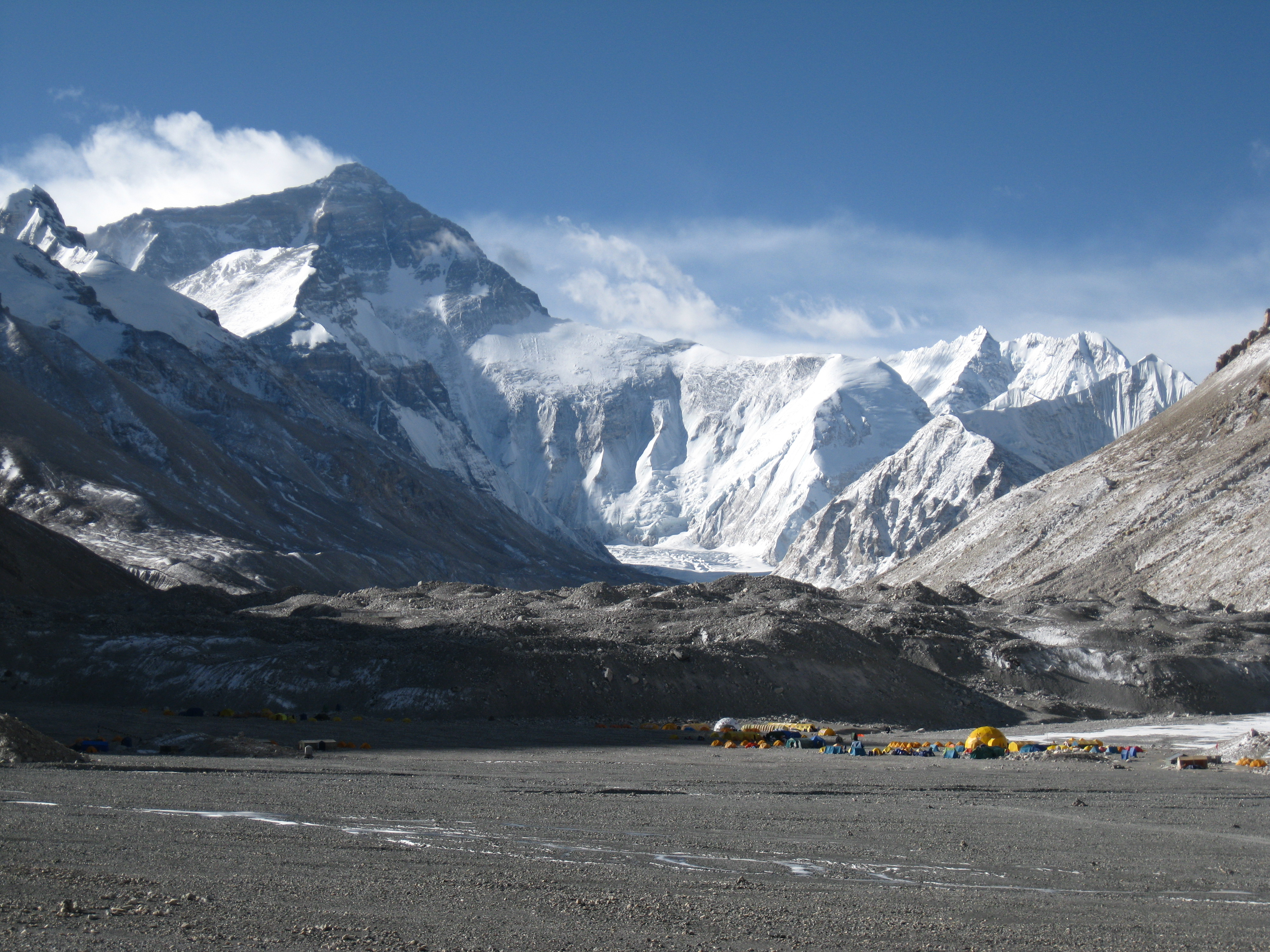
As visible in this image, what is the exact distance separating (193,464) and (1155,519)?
108 meters

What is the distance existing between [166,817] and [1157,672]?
54598mm

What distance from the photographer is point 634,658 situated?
51438mm

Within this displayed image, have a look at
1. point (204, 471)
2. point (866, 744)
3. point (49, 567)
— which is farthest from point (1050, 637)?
point (204, 471)

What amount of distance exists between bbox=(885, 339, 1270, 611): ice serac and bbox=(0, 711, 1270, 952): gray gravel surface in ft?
236

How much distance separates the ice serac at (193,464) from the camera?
109 metres

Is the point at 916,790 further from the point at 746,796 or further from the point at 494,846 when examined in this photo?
the point at 494,846

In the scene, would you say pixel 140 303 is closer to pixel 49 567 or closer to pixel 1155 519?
pixel 49 567

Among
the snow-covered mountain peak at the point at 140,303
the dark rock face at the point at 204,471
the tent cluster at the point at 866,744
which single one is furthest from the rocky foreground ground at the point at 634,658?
the snow-covered mountain peak at the point at 140,303

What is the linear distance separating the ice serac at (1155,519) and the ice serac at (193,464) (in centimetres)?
6934

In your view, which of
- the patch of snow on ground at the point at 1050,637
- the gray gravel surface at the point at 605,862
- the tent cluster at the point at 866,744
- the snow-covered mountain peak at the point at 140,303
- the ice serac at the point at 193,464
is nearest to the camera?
the gray gravel surface at the point at 605,862

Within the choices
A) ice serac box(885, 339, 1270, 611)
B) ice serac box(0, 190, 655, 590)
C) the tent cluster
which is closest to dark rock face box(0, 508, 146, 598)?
ice serac box(0, 190, 655, 590)

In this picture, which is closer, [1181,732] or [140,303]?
[1181,732]

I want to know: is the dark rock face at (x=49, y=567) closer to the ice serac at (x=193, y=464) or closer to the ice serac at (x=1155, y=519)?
the ice serac at (x=193, y=464)

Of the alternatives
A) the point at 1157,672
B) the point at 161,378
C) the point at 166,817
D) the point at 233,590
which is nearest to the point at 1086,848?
the point at 166,817
